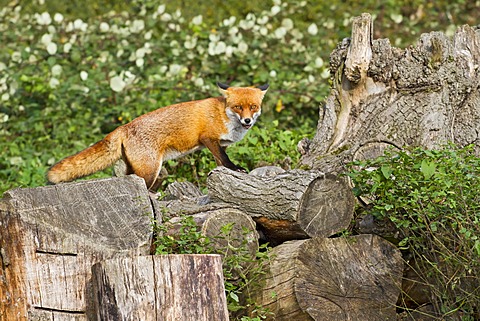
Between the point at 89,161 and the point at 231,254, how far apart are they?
6.70ft

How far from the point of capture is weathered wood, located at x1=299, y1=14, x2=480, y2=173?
6.27 meters

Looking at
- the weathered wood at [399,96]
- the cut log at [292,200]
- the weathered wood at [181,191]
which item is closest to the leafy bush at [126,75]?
the weathered wood at [399,96]

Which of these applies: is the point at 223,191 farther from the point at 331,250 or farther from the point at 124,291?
the point at 124,291

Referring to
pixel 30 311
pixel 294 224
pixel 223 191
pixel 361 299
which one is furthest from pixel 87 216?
pixel 361 299

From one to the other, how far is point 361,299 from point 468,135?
2.02 meters

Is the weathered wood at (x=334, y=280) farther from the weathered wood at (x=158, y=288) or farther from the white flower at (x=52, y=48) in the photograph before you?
the white flower at (x=52, y=48)

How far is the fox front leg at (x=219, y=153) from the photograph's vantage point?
6.93m

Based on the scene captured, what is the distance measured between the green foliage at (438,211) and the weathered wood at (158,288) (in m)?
1.36

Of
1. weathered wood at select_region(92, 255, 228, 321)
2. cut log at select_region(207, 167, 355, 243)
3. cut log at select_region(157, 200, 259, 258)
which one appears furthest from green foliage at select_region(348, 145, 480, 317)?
weathered wood at select_region(92, 255, 228, 321)

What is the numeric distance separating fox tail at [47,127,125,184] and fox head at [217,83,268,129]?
39.5 inches

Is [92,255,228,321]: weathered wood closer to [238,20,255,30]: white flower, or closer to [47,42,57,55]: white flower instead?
[47,42,57,55]: white flower

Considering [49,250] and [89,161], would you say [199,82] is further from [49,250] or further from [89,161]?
[49,250]

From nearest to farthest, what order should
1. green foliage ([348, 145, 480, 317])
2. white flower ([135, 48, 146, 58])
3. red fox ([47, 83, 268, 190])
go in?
green foliage ([348, 145, 480, 317]) → red fox ([47, 83, 268, 190]) → white flower ([135, 48, 146, 58])

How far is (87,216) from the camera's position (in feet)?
15.8
